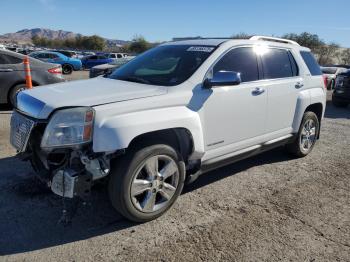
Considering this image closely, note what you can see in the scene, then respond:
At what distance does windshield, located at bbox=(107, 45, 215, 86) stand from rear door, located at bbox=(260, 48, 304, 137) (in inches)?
41.9

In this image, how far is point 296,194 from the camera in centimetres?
447

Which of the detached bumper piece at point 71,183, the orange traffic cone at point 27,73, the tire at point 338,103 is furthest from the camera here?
the tire at point 338,103

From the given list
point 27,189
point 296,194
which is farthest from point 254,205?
point 27,189

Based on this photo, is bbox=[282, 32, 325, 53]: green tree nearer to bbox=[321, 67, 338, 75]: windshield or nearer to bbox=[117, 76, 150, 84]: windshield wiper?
bbox=[321, 67, 338, 75]: windshield

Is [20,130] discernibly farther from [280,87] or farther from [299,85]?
[299,85]

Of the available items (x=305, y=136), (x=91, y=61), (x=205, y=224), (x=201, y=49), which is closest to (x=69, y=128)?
(x=205, y=224)

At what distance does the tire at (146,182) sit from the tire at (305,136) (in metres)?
2.64

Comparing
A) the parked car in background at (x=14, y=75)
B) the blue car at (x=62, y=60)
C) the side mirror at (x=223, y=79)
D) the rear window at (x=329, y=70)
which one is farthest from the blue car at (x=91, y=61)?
the side mirror at (x=223, y=79)

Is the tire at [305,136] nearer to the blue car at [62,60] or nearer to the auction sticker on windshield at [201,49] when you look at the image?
the auction sticker on windshield at [201,49]

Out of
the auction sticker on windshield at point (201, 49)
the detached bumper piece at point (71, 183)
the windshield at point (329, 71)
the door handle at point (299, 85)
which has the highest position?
the auction sticker on windshield at point (201, 49)

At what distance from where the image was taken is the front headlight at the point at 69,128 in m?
3.10

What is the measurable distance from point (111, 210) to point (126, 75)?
164cm

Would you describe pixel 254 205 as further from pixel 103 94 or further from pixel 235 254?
pixel 103 94

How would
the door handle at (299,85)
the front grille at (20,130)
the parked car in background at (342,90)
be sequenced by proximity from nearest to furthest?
the front grille at (20,130) → the door handle at (299,85) → the parked car in background at (342,90)
